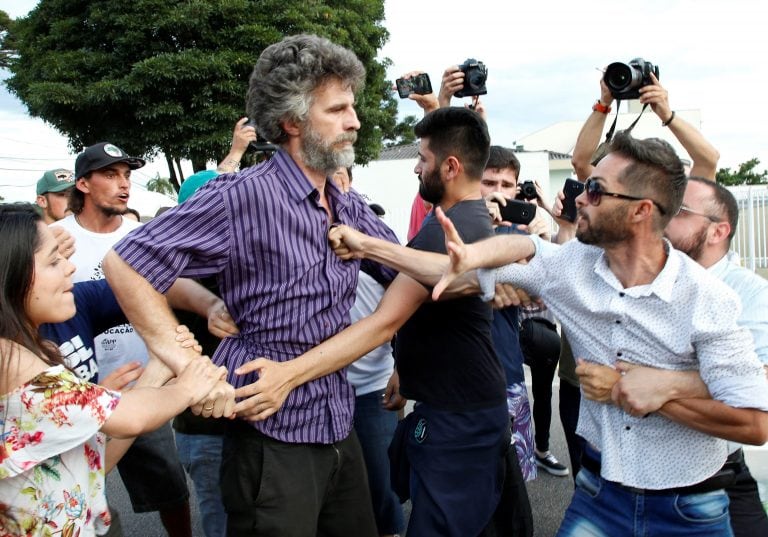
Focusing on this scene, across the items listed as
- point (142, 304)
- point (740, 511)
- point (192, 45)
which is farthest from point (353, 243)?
point (192, 45)

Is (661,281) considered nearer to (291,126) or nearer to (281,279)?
(281,279)

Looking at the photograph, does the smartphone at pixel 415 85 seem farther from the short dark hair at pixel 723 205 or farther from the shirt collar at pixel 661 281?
the shirt collar at pixel 661 281

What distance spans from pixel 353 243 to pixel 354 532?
104cm

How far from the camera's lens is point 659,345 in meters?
2.01

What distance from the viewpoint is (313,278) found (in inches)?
83.3

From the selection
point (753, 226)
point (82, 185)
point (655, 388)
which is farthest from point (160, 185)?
point (655, 388)

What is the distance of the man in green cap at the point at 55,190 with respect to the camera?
505cm

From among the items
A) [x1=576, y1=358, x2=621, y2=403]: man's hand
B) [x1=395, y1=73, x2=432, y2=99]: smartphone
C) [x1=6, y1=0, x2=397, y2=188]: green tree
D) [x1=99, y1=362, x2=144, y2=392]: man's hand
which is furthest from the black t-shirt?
[x1=6, y1=0, x2=397, y2=188]: green tree

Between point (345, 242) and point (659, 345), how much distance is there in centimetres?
107

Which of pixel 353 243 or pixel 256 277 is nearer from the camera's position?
pixel 256 277

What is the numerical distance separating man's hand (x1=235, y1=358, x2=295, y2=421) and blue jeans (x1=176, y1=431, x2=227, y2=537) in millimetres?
Result: 920

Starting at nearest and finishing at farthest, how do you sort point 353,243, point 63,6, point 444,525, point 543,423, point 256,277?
point 256,277 → point 353,243 → point 444,525 → point 543,423 → point 63,6

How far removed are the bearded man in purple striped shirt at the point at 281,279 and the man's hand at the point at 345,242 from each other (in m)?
0.03

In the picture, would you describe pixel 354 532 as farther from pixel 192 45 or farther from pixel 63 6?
pixel 63 6
